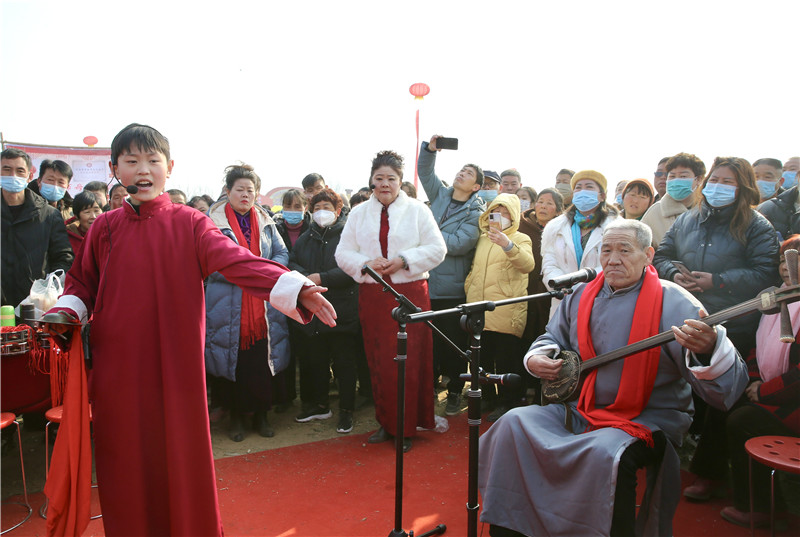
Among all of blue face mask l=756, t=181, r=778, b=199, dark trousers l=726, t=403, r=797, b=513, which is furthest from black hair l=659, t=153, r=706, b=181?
dark trousers l=726, t=403, r=797, b=513

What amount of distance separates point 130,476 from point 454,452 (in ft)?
8.46

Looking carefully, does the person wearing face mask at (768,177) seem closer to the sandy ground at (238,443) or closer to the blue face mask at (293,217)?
the sandy ground at (238,443)

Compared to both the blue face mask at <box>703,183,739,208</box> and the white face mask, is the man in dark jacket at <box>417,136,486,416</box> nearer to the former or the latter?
the white face mask

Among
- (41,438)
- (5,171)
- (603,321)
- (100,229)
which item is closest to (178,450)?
(100,229)

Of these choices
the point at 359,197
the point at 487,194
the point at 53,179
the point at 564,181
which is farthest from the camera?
the point at 564,181

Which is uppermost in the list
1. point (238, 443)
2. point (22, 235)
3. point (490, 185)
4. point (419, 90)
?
point (419, 90)

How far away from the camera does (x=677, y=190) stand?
14.4ft

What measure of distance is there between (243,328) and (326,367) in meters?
0.92

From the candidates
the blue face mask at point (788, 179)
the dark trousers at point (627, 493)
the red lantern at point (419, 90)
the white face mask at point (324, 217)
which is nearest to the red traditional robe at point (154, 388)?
the dark trousers at point (627, 493)

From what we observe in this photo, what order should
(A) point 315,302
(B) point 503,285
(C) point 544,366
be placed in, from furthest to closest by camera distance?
(B) point 503,285, (C) point 544,366, (A) point 315,302

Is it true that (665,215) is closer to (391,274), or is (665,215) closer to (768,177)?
(768,177)

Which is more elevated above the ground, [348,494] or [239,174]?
[239,174]

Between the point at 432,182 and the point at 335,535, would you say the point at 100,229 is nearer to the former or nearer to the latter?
the point at 335,535

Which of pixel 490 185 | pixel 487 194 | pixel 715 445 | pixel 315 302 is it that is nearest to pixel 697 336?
pixel 715 445
